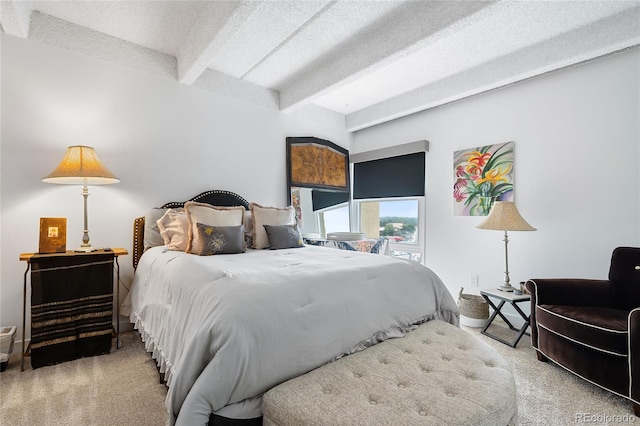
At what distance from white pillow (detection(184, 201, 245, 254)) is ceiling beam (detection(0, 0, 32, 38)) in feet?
5.85

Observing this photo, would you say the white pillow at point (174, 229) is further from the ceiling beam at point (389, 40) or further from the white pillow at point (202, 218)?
the ceiling beam at point (389, 40)

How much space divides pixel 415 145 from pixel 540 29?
5.60 ft

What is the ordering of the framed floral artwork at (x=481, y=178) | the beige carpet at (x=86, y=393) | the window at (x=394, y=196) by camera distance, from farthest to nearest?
the window at (x=394, y=196) → the framed floral artwork at (x=481, y=178) → the beige carpet at (x=86, y=393)

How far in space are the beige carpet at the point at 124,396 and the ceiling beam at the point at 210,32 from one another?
2.48 m

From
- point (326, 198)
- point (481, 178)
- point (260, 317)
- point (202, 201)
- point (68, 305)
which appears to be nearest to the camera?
point (260, 317)

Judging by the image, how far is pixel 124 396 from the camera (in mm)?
1802

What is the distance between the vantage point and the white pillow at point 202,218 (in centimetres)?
250

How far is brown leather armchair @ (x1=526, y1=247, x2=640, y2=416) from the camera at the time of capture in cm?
166

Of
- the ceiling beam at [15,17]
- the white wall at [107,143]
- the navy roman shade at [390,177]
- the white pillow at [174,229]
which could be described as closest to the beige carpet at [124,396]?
the white wall at [107,143]

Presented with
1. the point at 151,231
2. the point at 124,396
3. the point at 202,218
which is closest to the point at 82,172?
the point at 151,231

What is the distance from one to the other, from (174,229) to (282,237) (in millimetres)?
964

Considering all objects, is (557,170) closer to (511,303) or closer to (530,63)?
(530,63)

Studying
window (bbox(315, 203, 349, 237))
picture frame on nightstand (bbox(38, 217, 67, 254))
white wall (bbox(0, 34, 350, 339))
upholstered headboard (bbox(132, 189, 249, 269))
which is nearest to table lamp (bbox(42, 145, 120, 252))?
picture frame on nightstand (bbox(38, 217, 67, 254))

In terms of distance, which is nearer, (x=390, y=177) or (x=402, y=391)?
(x=402, y=391)
